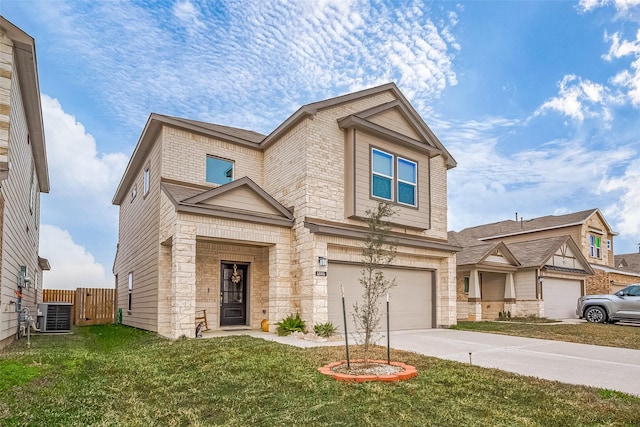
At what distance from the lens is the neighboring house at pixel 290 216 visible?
1178 centimetres

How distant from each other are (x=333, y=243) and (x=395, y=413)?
785 cm

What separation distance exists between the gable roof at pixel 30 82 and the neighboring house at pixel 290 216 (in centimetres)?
292

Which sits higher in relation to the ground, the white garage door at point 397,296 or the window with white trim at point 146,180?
the window with white trim at point 146,180

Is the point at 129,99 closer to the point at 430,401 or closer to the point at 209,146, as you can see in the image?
the point at 209,146

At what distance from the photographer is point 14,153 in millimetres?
9414

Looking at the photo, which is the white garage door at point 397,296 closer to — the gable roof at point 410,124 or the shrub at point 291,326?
the shrub at point 291,326

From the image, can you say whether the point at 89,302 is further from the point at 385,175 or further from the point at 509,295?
the point at 509,295

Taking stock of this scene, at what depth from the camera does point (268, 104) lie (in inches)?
645

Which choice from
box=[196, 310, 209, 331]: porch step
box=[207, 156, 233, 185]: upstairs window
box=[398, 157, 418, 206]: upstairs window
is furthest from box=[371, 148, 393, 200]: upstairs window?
box=[196, 310, 209, 331]: porch step

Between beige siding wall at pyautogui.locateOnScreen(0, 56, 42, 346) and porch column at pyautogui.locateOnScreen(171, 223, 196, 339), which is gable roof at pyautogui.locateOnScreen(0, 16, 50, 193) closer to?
beige siding wall at pyautogui.locateOnScreen(0, 56, 42, 346)

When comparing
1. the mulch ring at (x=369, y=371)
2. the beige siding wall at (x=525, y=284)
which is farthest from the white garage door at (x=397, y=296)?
the beige siding wall at (x=525, y=284)

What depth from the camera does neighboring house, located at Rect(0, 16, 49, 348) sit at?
8039 mm

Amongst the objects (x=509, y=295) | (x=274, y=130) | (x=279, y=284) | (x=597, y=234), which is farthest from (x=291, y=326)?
(x=597, y=234)

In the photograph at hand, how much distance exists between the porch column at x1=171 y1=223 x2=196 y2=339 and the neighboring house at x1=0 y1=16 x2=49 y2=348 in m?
3.43
